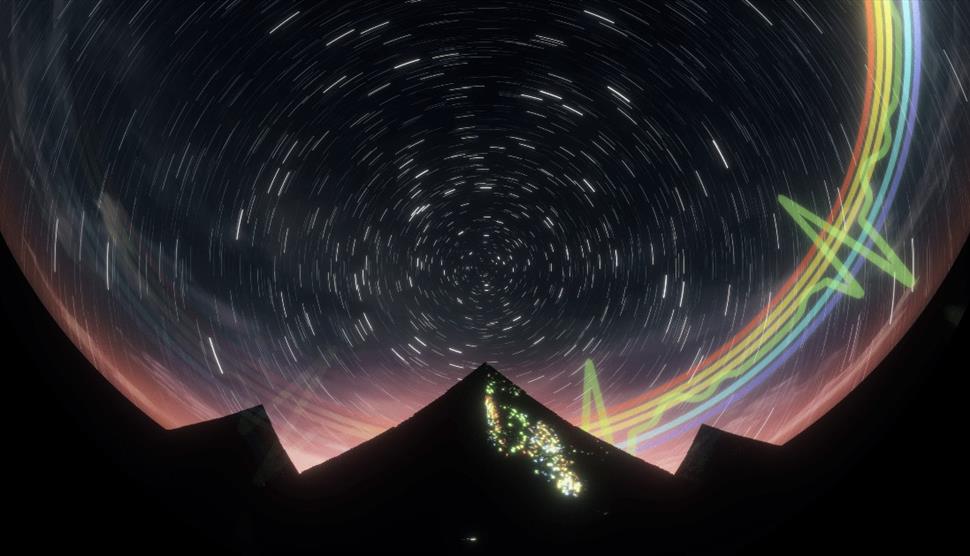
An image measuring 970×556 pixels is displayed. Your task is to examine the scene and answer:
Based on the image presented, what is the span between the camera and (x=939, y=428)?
632 centimetres

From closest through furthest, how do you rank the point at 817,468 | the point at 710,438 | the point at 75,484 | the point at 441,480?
the point at 75,484 < the point at 817,468 < the point at 441,480 < the point at 710,438

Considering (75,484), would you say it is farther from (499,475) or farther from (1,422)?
(499,475)

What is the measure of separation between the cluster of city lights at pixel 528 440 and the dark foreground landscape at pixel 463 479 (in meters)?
0.18

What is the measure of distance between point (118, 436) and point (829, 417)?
46.3 feet

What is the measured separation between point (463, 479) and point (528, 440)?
114 inches

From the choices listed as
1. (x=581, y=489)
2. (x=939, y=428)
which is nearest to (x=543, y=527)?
(x=581, y=489)

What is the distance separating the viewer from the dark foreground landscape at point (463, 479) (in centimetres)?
636

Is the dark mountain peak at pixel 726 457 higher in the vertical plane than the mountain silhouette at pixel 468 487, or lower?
higher

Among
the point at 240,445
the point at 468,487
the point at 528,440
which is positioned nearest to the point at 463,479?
the point at 468,487

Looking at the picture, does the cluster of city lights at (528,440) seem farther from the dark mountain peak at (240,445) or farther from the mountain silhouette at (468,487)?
the dark mountain peak at (240,445)

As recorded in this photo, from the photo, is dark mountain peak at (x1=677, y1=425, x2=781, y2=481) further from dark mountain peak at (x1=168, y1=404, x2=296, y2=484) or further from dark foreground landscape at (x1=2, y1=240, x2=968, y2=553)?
dark mountain peak at (x1=168, y1=404, x2=296, y2=484)

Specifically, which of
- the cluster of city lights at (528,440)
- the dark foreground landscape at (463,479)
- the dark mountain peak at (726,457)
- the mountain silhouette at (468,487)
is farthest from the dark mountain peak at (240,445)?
the dark mountain peak at (726,457)

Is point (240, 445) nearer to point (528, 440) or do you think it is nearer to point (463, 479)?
point (463, 479)

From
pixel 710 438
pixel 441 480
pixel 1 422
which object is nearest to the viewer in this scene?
pixel 1 422
